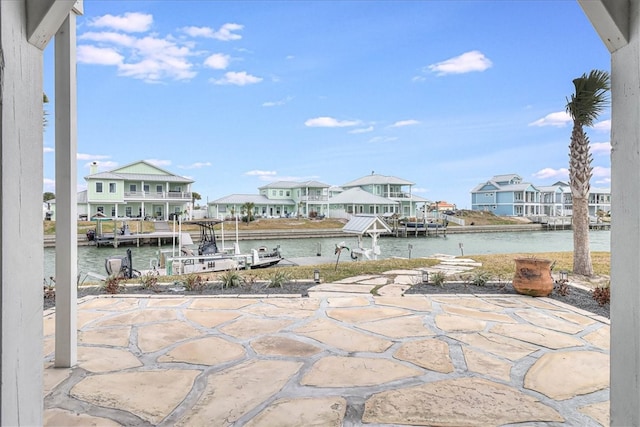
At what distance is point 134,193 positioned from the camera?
30.5 meters

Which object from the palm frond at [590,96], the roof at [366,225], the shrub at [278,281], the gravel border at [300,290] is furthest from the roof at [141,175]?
the palm frond at [590,96]

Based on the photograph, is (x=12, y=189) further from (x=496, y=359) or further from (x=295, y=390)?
→ (x=496, y=359)

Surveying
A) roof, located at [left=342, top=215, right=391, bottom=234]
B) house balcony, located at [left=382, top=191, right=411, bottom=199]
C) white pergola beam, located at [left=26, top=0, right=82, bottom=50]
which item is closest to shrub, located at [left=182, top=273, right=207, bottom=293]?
white pergola beam, located at [left=26, top=0, right=82, bottom=50]

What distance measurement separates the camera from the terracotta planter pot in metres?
4.99

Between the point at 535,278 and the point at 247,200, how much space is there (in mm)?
38498

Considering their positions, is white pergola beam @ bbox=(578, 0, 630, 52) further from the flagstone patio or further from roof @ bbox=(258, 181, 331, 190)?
roof @ bbox=(258, 181, 331, 190)

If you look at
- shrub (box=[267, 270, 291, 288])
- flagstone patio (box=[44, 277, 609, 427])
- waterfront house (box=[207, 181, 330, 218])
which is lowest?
flagstone patio (box=[44, 277, 609, 427])

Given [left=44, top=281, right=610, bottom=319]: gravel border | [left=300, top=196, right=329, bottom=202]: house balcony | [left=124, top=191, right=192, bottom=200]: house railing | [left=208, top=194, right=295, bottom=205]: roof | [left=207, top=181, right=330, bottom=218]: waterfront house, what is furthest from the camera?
[left=300, top=196, right=329, bottom=202]: house balcony

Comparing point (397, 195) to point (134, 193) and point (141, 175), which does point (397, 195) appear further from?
point (134, 193)

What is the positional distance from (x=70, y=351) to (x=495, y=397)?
2941 mm

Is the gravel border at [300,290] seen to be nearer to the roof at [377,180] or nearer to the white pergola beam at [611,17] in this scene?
the white pergola beam at [611,17]

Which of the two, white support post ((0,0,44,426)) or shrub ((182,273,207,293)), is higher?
white support post ((0,0,44,426))

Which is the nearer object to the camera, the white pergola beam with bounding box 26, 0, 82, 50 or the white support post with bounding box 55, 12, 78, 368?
the white pergola beam with bounding box 26, 0, 82, 50

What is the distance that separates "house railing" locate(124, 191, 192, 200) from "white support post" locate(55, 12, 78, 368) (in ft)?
101
